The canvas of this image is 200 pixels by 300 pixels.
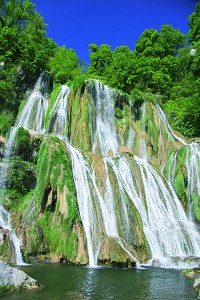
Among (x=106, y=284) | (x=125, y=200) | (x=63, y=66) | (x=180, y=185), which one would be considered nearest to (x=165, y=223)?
(x=125, y=200)

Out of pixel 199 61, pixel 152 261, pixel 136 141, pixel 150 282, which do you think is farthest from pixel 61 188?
pixel 199 61

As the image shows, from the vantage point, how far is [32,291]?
35.6 feet

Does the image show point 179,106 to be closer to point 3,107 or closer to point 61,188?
point 3,107

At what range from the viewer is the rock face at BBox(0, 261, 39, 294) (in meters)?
10.8

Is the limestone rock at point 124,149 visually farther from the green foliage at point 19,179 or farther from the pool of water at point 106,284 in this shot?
the pool of water at point 106,284

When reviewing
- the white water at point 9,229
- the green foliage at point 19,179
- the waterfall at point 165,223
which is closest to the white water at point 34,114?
the green foliage at point 19,179

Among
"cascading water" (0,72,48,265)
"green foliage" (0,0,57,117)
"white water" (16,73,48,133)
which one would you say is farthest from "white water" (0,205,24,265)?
"green foliage" (0,0,57,117)

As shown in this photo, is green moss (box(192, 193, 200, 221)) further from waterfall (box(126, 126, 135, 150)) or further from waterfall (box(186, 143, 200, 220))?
waterfall (box(126, 126, 135, 150))

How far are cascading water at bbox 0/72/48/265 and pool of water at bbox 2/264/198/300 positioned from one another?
255cm

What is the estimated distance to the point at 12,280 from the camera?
10984mm

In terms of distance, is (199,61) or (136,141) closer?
(136,141)

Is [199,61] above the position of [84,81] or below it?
above

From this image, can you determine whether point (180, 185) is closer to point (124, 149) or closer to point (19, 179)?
point (124, 149)

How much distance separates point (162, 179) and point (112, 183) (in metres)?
5.17
